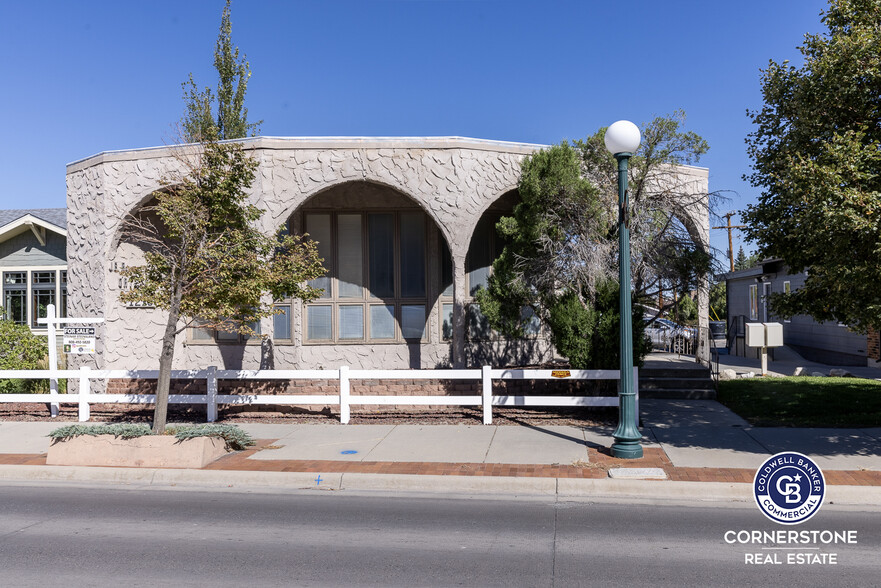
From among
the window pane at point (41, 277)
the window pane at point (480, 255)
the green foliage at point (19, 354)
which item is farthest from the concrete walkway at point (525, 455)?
the window pane at point (41, 277)

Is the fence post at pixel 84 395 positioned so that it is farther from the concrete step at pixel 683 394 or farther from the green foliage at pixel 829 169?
the green foliage at pixel 829 169

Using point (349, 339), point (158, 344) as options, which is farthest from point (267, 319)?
point (158, 344)

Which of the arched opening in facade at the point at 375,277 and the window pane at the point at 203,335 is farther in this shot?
the window pane at the point at 203,335

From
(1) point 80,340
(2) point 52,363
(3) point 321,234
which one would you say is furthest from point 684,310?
(2) point 52,363

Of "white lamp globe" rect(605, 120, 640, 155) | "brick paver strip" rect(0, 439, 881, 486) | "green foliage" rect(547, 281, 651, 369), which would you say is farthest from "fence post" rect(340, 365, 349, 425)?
"white lamp globe" rect(605, 120, 640, 155)

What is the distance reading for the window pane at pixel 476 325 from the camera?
1488 cm

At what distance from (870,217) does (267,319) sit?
1049cm

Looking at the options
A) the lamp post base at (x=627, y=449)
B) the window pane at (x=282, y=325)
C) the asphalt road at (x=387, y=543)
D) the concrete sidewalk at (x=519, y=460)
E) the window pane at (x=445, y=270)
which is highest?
the window pane at (x=445, y=270)

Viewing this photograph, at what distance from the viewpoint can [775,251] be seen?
955 centimetres

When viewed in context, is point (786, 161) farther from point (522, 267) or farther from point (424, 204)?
point (424, 204)

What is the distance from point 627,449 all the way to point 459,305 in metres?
5.40

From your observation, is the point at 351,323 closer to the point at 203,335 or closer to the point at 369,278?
the point at 369,278

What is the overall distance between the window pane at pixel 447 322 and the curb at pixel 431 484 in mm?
6910

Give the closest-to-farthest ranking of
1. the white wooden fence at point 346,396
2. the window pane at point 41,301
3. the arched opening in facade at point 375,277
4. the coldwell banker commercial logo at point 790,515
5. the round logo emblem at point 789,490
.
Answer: the coldwell banker commercial logo at point 790,515
the round logo emblem at point 789,490
the white wooden fence at point 346,396
the arched opening in facade at point 375,277
the window pane at point 41,301
